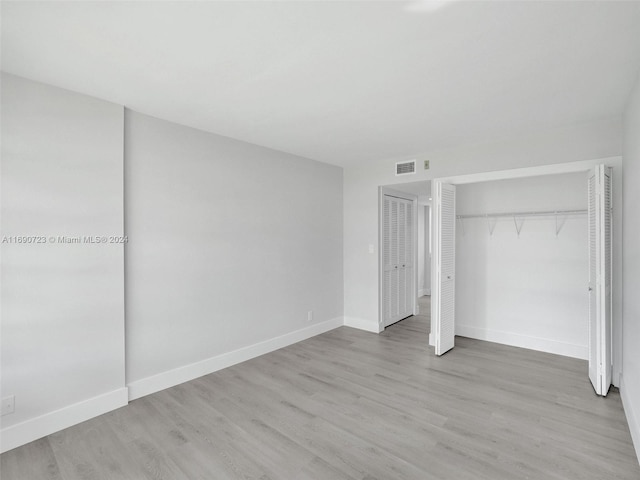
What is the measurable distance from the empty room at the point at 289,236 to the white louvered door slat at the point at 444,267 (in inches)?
1.6

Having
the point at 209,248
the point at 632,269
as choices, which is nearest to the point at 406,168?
the point at 632,269

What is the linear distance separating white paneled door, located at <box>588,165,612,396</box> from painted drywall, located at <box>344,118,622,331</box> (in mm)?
266

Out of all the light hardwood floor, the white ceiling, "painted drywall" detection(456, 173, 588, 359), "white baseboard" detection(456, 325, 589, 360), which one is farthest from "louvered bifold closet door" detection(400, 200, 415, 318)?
the white ceiling

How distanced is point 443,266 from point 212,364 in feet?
9.49

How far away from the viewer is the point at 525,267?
423 centimetres

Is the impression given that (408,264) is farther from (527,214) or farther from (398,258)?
(527,214)

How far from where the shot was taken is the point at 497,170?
12.6 ft

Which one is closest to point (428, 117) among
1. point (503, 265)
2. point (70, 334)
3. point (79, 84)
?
point (503, 265)

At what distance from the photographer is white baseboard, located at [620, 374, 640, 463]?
2160mm

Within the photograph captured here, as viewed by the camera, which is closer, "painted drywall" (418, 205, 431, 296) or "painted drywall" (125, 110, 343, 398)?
"painted drywall" (125, 110, 343, 398)

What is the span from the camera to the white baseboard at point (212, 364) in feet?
9.88

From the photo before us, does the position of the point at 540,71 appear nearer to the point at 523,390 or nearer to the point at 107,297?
the point at 523,390

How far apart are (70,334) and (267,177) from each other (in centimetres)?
253

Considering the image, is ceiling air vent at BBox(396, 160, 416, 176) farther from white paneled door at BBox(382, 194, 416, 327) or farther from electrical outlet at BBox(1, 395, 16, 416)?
electrical outlet at BBox(1, 395, 16, 416)
